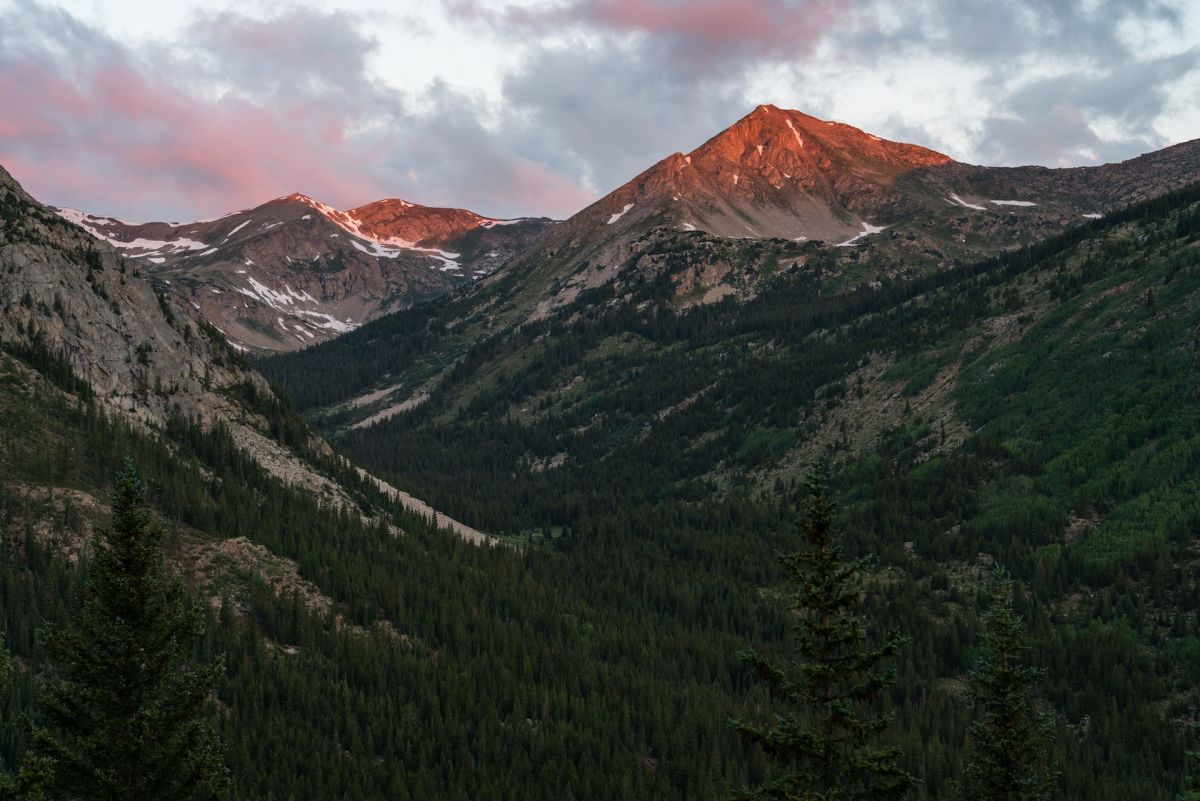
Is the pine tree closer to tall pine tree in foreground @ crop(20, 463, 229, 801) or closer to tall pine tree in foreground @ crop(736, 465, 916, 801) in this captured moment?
tall pine tree in foreground @ crop(736, 465, 916, 801)

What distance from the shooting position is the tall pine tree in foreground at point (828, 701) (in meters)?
24.8

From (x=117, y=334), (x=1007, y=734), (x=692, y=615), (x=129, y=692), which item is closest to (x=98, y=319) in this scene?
(x=117, y=334)

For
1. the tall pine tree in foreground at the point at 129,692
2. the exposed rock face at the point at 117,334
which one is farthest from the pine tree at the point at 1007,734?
the exposed rock face at the point at 117,334

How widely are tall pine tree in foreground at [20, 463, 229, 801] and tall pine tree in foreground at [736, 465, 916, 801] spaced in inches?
683

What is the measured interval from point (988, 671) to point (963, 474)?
14513cm

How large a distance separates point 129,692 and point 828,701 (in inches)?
846

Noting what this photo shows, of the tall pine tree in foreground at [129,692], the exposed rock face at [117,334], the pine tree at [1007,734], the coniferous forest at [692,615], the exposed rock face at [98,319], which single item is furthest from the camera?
the exposed rock face at [117,334]

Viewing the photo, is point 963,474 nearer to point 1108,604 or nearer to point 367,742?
point 1108,604

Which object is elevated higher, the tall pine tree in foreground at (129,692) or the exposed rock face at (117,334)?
the exposed rock face at (117,334)

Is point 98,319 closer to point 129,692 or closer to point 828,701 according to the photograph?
point 129,692

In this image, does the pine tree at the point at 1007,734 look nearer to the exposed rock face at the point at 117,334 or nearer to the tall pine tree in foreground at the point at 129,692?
the tall pine tree in foreground at the point at 129,692

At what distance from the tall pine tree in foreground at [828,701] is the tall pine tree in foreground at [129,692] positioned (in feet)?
56.9

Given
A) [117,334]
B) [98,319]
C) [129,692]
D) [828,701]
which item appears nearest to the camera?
[828,701]

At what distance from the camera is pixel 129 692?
96.3ft
